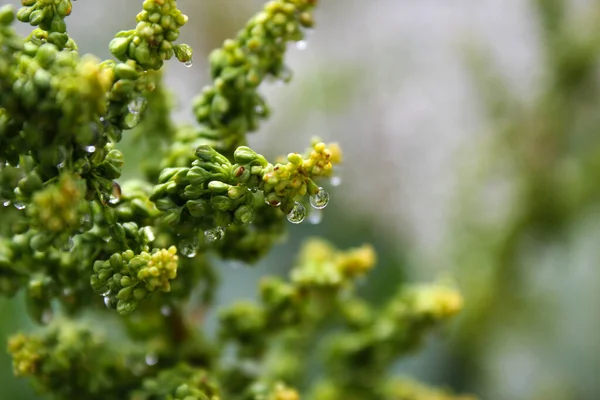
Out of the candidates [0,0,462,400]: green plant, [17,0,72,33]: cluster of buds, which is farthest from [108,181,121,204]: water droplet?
[17,0,72,33]: cluster of buds

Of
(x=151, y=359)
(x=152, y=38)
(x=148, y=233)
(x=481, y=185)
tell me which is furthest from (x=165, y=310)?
(x=481, y=185)

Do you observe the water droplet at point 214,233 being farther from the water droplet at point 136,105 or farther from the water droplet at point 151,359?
the water droplet at point 151,359

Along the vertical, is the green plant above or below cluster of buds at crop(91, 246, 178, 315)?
above

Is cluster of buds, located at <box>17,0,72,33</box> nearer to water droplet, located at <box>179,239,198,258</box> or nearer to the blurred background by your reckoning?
water droplet, located at <box>179,239,198,258</box>

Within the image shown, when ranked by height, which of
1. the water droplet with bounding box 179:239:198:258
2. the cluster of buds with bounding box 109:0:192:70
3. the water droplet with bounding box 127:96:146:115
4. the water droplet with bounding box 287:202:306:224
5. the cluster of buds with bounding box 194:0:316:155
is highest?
the cluster of buds with bounding box 194:0:316:155

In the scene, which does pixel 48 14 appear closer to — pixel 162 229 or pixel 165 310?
Result: pixel 162 229

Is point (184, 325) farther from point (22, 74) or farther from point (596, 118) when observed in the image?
point (596, 118)

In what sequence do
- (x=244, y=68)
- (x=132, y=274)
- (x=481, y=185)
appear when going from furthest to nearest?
(x=481, y=185), (x=244, y=68), (x=132, y=274)

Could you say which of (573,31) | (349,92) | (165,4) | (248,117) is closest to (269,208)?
(248,117)

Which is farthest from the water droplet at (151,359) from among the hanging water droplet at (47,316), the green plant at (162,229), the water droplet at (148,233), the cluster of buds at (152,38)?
the cluster of buds at (152,38)
